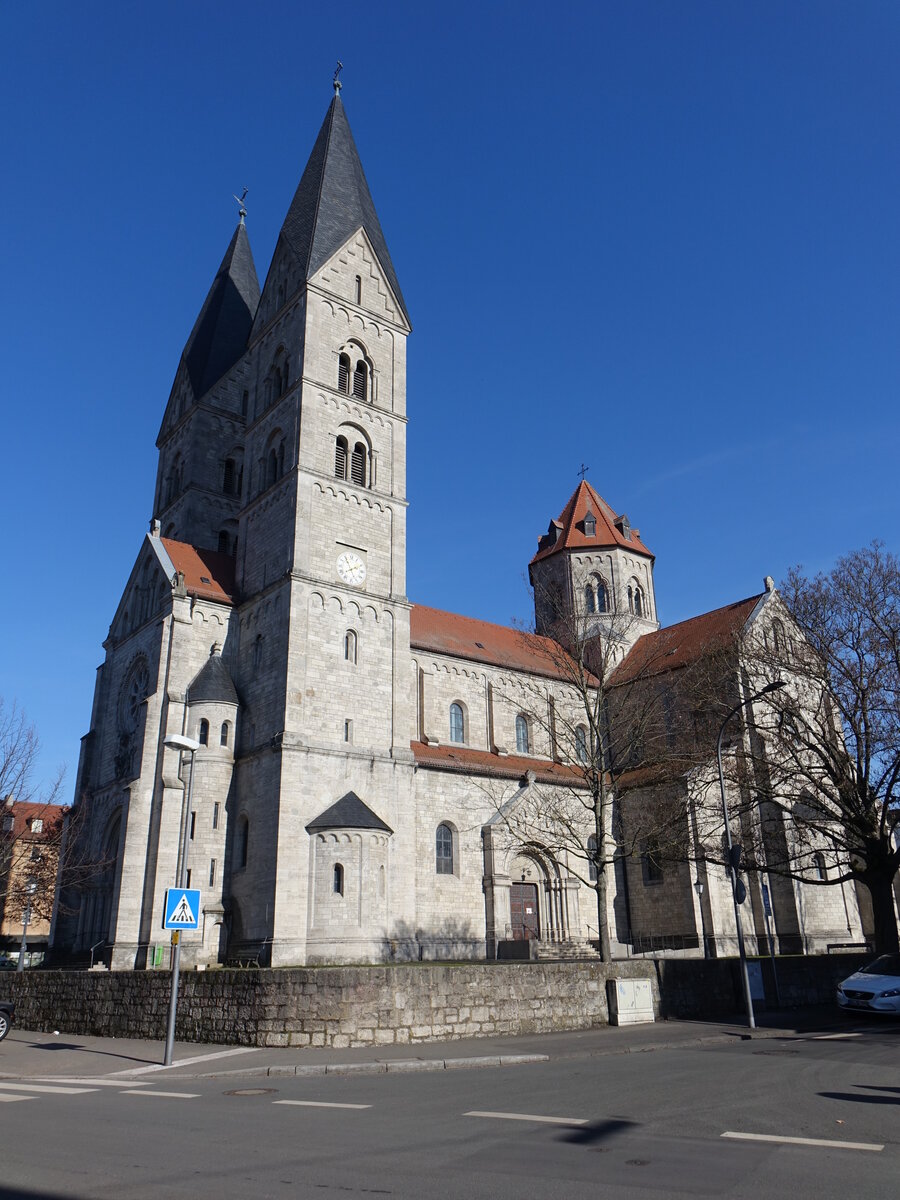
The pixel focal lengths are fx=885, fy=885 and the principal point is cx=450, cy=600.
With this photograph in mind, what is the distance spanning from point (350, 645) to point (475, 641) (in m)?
10.2

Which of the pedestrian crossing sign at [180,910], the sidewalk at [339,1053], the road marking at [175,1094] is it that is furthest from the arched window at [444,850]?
the road marking at [175,1094]

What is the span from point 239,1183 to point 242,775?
25.5m

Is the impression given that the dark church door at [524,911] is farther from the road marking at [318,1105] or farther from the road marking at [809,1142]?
the road marking at [809,1142]

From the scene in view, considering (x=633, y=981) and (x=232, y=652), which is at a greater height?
(x=232, y=652)

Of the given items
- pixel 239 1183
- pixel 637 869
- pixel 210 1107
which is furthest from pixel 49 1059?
pixel 637 869

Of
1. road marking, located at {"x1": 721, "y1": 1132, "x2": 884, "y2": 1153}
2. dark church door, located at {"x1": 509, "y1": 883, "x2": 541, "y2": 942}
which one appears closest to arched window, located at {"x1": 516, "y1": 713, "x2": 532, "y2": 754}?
dark church door, located at {"x1": 509, "y1": 883, "x2": 541, "y2": 942}

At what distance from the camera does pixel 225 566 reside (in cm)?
3841

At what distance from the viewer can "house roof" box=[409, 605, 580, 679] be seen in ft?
128

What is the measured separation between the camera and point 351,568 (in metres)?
34.5

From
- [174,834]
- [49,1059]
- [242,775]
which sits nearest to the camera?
[49,1059]

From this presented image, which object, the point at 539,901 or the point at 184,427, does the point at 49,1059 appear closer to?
the point at 539,901

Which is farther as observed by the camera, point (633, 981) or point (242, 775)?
point (242, 775)

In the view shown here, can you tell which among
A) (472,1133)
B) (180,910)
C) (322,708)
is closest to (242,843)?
(322,708)

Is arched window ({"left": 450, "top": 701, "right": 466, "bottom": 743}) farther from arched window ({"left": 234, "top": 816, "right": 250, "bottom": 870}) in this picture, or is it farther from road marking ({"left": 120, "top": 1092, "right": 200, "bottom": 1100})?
road marking ({"left": 120, "top": 1092, "right": 200, "bottom": 1100})
